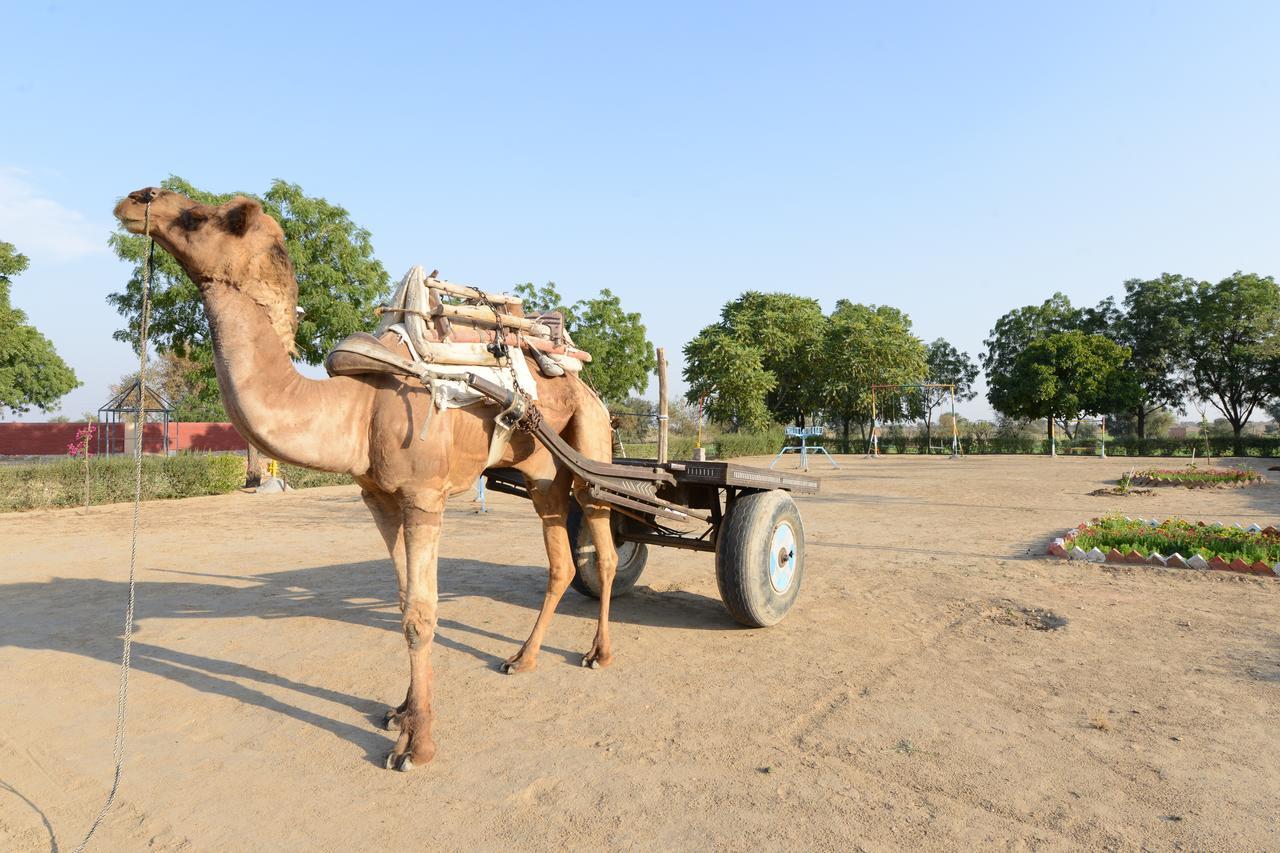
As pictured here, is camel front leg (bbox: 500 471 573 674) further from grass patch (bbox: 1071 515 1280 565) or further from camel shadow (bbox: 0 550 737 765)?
grass patch (bbox: 1071 515 1280 565)

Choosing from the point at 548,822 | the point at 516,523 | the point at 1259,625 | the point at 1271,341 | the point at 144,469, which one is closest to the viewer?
the point at 548,822

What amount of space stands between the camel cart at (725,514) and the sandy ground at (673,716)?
37 cm

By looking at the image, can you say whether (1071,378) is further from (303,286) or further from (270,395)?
(270,395)

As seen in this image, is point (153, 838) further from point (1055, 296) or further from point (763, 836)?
point (1055, 296)

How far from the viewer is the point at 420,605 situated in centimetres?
391

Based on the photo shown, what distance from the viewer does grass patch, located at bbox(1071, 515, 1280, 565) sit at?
8.48 meters

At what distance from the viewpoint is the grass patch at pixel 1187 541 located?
8477 mm

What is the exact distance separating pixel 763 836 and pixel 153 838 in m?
2.53

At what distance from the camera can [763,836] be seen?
3.02 m

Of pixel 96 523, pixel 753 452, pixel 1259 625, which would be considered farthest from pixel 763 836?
pixel 753 452

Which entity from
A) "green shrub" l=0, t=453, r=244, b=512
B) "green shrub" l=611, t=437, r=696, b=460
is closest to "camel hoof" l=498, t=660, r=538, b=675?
"green shrub" l=0, t=453, r=244, b=512

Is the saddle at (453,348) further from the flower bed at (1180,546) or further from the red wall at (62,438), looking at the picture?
the red wall at (62,438)

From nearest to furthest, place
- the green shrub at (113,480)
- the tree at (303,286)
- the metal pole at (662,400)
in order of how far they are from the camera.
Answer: the metal pole at (662,400)
the green shrub at (113,480)
the tree at (303,286)

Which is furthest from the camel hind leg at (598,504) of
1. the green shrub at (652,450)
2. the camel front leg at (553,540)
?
the green shrub at (652,450)
